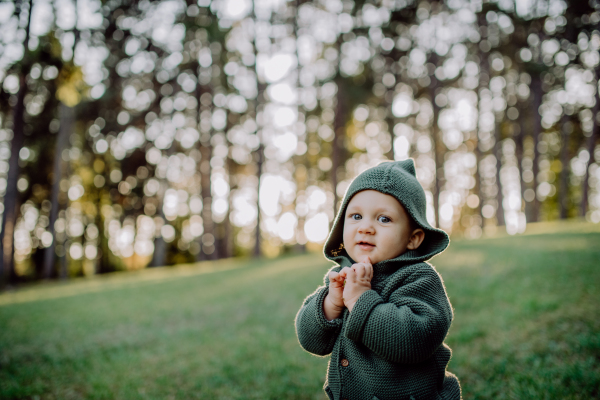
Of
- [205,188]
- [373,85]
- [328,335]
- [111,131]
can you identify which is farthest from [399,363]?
[111,131]

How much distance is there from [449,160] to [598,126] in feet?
26.9

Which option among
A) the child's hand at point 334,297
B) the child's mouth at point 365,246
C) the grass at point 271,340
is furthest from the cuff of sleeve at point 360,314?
the grass at point 271,340

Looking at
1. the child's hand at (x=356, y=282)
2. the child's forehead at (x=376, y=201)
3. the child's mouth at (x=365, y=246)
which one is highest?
the child's forehead at (x=376, y=201)

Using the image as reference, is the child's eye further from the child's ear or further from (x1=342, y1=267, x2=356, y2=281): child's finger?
(x1=342, y1=267, x2=356, y2=281): child's finger

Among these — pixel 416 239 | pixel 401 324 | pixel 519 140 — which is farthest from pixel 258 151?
pixel 401 324

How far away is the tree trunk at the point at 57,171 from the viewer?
1711 centimetres

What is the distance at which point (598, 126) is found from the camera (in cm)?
1902

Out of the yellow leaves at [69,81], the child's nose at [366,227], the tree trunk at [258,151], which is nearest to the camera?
the child's nose at [366,227]

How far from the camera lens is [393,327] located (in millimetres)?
1644

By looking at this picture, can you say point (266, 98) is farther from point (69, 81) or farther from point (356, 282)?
point (356, 282)

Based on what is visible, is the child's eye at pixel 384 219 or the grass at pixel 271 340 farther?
the grass at pixel 271 340

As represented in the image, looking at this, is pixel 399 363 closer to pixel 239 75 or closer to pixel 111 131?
pixel 239 75

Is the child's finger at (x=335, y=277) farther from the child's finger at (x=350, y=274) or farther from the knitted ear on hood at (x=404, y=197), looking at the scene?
the knitted ear on hood at (x=404, y=197)

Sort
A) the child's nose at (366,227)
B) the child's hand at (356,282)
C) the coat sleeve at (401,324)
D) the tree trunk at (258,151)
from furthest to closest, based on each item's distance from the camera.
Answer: the tree trunk at (258,151)
the child's nose at (366,227)
the child's hand at (356,282)
the coat sleeve at (401,324)
